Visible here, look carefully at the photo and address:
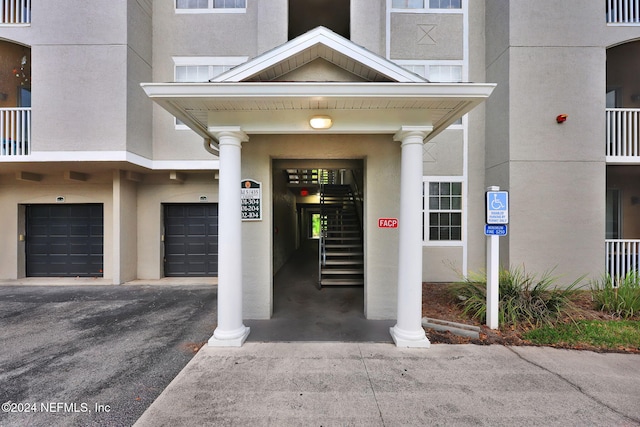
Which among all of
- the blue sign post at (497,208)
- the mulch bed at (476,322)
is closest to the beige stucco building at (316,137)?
the mulch bed at (476,322)

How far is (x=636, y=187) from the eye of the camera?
759 centimetres

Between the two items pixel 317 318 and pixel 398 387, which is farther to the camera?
pixel 317 318

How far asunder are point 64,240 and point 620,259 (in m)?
15.0

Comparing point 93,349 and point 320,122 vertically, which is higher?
point 320,122

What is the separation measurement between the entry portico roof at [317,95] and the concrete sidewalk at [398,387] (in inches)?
119

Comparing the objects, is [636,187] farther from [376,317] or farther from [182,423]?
[182,423]

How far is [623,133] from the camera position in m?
6.38

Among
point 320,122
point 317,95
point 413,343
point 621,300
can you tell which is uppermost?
point 317,95

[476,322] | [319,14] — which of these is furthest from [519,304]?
[319,14]

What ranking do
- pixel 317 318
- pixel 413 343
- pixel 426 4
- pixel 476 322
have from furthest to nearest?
1. pixel 426 4
2. pixel 317 318
3. pixel 476 322
4. pixel 413 343

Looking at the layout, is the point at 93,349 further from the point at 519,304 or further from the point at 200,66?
the point at 200,66

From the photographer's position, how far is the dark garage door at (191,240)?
305 inches

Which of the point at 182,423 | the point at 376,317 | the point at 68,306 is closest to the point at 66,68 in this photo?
the point at 68,306

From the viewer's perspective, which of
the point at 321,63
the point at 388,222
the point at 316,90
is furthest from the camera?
the point at 388,222
